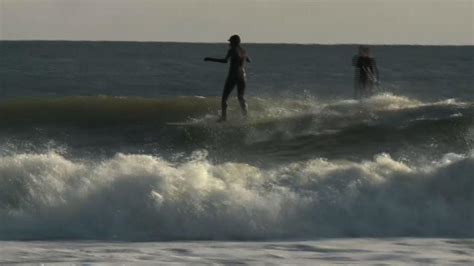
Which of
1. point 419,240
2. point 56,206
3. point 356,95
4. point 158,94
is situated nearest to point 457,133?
point 356,95

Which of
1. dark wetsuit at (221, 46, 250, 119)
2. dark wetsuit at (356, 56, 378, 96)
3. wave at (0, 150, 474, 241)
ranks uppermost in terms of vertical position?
dark wetsuit at (356, 56, 378, 96)

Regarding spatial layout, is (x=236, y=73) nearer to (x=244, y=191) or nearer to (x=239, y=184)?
(x=239, y=184)

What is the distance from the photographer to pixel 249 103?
19.7 m

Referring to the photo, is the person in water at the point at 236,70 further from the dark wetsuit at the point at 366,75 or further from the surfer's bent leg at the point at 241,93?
the dark wetsuit at the point at 366,75

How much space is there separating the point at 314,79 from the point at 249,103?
20217mm

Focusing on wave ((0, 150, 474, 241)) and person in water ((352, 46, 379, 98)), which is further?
person in water ((352, 46, 379, 98))

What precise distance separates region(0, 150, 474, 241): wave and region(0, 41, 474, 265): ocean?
2 cm

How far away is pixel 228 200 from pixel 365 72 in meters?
8.23

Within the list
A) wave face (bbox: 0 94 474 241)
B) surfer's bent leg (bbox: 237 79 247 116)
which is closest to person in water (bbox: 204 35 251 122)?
surfer's bent leg (bbox: 237 79 247 116)

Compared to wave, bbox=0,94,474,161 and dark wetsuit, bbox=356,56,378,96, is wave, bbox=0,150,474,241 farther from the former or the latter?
dark wetsuit, bbox=356,56,378,96

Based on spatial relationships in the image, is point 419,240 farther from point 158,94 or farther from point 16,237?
point 158,94

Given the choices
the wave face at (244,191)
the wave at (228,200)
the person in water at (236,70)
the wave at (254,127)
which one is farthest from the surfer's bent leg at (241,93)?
the wave at (228,200)

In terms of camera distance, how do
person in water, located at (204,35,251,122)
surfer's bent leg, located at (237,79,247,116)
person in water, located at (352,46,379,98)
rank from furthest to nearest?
person in water, located at (352,46,379,98), surfer's bent leg, located at (237,79,247,116), person in water, located at (204,35,251,122)

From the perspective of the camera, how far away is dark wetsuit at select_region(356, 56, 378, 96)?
63.1 ft
